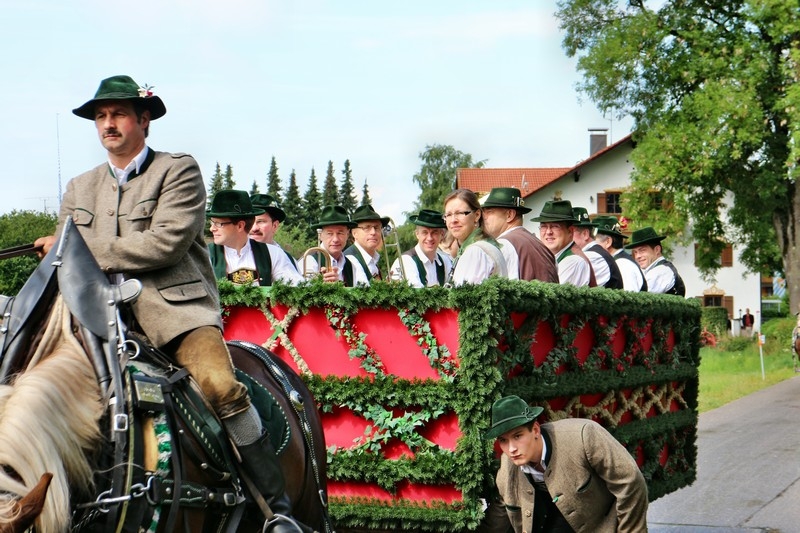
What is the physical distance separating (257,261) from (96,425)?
16.3 ft

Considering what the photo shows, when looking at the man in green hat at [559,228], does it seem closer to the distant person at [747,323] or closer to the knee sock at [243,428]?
the knee sock at [243,428]

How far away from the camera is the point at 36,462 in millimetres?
3656

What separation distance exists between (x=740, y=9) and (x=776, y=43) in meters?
2.48

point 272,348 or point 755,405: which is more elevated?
point 272,348

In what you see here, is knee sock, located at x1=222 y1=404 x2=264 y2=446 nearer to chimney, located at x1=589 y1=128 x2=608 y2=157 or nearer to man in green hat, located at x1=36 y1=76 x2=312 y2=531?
man in green hat, located at x1=36 y1=76 x2=312 y2=531

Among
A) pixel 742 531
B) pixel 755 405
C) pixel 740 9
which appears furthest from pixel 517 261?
pixel 740 9

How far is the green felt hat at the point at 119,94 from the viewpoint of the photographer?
4695mm

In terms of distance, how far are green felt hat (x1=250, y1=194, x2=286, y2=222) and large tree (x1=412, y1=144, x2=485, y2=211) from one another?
182 feet

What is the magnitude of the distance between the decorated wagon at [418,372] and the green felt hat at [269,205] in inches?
127

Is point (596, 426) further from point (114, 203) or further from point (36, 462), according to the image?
point (36, 462)

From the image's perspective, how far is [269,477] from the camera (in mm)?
4762

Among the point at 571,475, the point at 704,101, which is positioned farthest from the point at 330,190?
the point at 571,475

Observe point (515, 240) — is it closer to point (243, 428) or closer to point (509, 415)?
point (509, 415)

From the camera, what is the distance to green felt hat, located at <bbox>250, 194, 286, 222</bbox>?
33.5 feet
